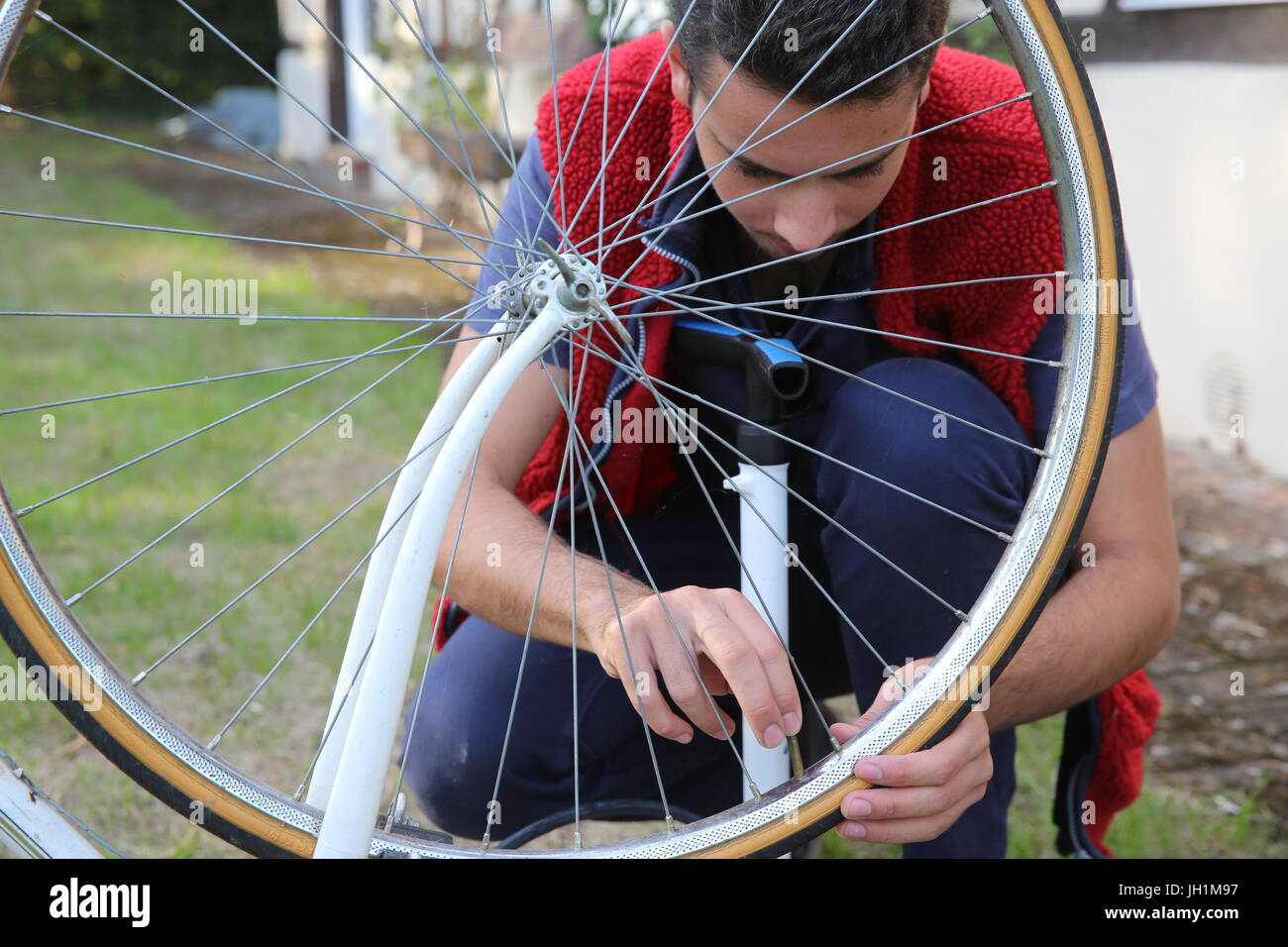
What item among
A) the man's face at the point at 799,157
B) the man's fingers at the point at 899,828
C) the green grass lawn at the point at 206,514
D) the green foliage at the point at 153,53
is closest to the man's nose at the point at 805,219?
the man's face at the point at 799,157

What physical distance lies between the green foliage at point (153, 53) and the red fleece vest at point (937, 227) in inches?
419

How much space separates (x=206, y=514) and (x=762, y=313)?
179cm

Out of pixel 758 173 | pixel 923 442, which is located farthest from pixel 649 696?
pixel 758 173

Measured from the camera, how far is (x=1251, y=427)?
3.05 m

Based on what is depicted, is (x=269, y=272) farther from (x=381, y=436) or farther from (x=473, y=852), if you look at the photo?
(x=473, y=852)

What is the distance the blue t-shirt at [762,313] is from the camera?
1.25 m

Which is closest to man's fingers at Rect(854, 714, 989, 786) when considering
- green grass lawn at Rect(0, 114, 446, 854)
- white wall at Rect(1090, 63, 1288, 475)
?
green grass lawn at Rect(0, 114, 446, 854)

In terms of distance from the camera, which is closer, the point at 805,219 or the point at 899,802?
the point at 899,802

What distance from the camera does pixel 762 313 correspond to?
1265 millimetres

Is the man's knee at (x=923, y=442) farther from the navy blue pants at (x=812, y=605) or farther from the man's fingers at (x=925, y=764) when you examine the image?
the man's fingers at (x=925, y=764)

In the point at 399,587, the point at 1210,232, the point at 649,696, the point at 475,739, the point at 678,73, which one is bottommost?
the point at 475,739

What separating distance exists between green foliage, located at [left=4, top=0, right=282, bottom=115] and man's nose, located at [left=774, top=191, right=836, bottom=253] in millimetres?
10909

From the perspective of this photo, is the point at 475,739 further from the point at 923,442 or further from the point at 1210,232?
the point at 1210,232
